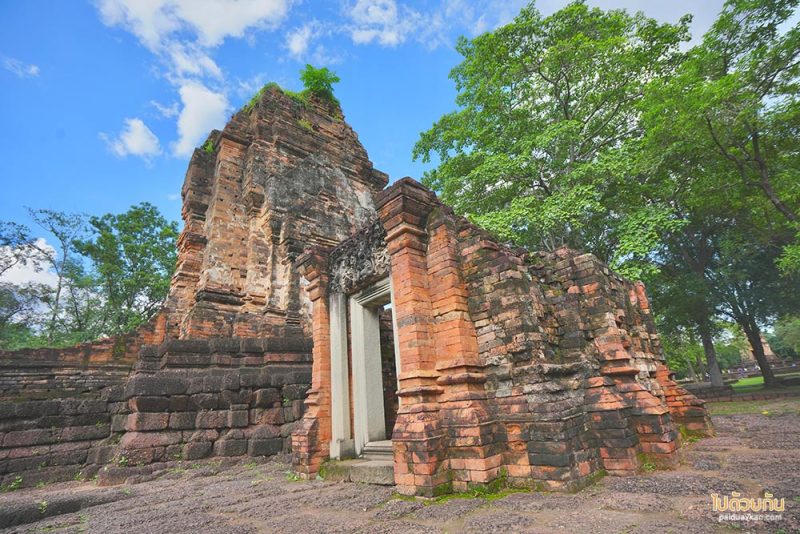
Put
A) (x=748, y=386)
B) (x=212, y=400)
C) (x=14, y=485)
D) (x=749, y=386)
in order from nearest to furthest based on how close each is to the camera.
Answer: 1. (x=14, y=485)
2. (x=212, y=400)
3. (x=749, y=386)
4. (x=748, y=386)

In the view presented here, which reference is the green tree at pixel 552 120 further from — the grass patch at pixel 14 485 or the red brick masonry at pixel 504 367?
the grass patch at pixel 14 485

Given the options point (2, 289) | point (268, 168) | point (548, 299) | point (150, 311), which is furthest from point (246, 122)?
point (2, 289)

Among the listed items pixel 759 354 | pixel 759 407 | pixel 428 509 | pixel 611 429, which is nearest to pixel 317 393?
pixel 428 509

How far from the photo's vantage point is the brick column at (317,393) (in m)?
5.86

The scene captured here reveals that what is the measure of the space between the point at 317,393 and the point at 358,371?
0.76m

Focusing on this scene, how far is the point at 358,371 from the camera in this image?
618cm

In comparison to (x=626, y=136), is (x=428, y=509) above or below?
below

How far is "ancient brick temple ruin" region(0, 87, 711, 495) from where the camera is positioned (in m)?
4.24

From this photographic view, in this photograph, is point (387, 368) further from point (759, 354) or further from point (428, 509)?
point (759, 354)

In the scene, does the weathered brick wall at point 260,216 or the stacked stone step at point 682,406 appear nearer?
the stacked stone step at point 682,406

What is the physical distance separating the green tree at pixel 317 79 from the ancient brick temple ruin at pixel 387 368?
18.0 feet

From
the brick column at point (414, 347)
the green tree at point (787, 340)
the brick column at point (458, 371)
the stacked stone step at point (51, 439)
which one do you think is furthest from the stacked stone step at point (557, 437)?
the green tree at point (787, 340)

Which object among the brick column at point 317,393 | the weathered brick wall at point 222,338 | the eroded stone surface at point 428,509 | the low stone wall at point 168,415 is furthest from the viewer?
the weathered brick wall at point 222,338

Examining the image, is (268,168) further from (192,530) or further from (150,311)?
(150,311)
